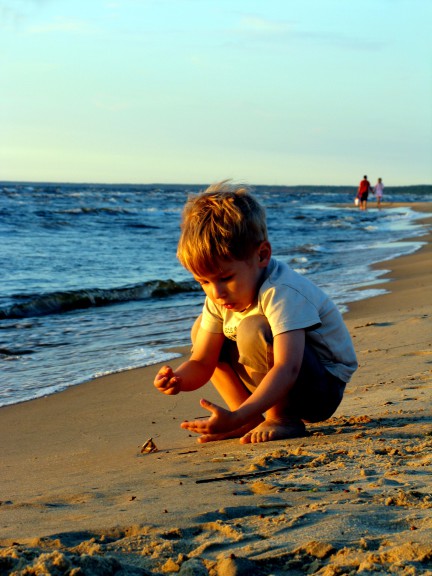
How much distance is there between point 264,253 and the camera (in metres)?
3.29

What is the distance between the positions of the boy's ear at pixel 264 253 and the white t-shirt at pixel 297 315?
2.4 inches

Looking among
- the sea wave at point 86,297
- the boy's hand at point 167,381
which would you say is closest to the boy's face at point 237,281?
the boy's hand at point 167,381

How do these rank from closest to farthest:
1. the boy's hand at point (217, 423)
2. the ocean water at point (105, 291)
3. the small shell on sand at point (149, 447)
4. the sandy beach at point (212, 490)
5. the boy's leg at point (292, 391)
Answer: the sandy beach at point (212, 490) < the boy's hand at point (217, 423) < the boy's leg at point (292, 391) < the small shell on sand at point (149, 447) < the ocean water at point (105, 291)

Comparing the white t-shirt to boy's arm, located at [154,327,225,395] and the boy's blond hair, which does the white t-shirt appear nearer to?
boy's arm, located at [154,327,225,395]

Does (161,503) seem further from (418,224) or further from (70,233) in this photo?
(418,224)

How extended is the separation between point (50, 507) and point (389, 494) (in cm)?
108

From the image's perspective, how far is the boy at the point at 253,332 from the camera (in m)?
3.12

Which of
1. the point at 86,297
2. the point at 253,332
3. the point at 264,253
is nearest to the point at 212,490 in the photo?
the point at 253,332

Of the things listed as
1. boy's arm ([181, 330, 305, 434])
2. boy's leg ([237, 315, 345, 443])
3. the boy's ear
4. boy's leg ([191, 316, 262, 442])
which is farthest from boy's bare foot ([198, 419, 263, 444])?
the boy's ear

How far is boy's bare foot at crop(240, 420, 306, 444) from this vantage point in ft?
10.9

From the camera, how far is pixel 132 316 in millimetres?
8367

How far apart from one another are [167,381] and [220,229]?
2.36 feet

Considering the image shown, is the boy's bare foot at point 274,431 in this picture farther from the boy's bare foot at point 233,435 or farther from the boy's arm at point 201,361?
the boy's arm at point 201,361

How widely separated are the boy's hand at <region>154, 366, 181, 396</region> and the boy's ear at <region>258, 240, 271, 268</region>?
22.8 inches
